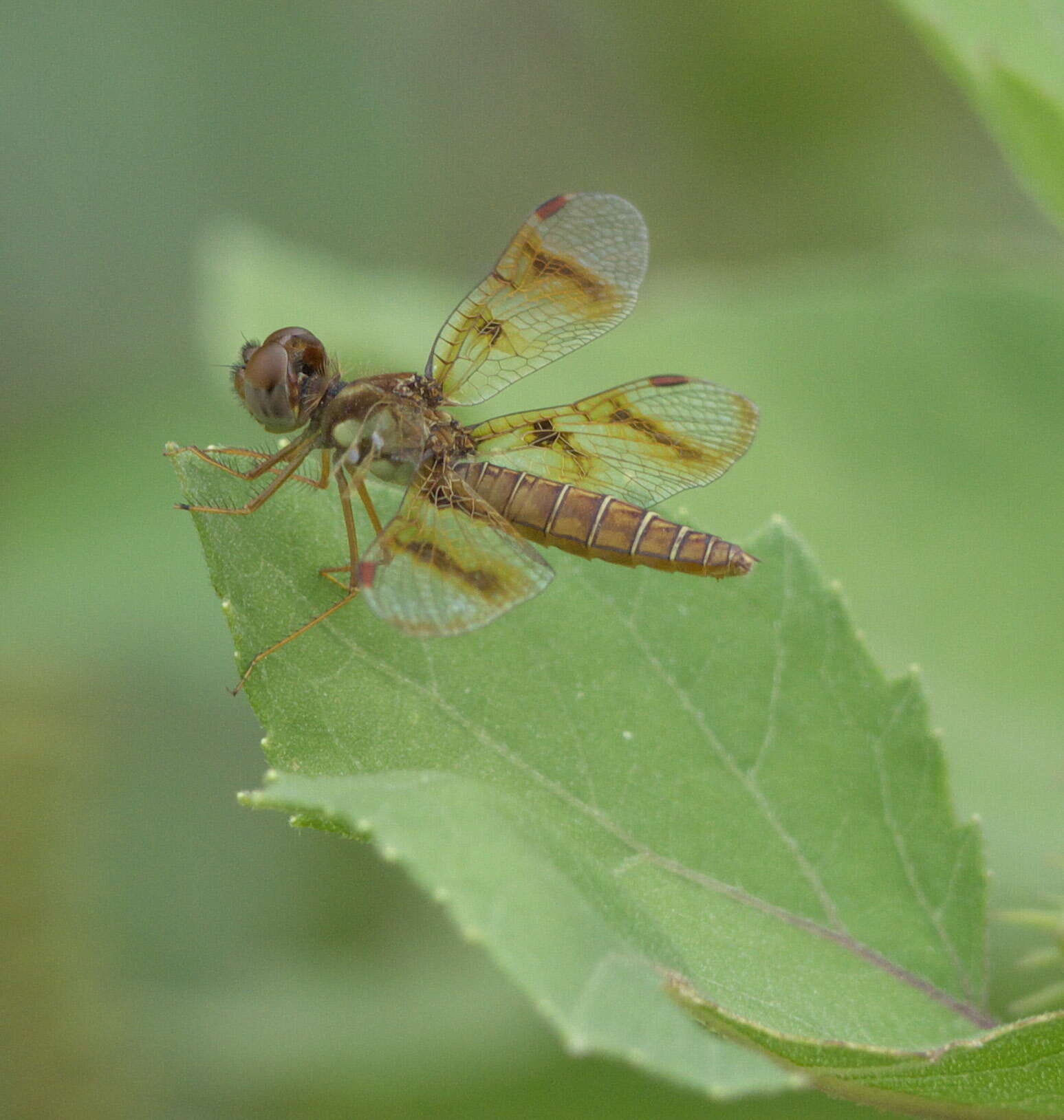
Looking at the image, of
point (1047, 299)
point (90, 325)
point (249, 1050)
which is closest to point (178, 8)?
point (90, 325)

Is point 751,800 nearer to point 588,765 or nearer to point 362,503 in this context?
point 588,765

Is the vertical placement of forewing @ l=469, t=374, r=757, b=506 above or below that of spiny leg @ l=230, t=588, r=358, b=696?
above

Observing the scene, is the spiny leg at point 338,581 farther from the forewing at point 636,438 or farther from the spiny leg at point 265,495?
the forewing at point 636,438

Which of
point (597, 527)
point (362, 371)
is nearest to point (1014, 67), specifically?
point (597, 527)

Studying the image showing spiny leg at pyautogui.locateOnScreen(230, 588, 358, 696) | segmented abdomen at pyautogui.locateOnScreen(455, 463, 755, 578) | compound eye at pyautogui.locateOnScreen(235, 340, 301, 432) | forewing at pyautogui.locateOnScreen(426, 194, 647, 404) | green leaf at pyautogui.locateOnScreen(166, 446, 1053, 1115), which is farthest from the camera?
forewing at pyautogui.locateOnScreen(426, 194, 647, 404)

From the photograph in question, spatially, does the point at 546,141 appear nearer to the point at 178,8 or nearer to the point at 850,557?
the point at 178,8

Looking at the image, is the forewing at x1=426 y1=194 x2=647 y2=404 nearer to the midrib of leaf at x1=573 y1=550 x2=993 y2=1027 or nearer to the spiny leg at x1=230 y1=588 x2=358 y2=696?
the midrib of leaf at x1=573 y1=550 x2=993 y2=1027

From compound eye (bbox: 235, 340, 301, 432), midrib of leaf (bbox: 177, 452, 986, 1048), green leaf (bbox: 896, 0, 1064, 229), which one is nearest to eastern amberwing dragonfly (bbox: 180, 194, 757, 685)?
compound eye (bbox: 235, 340, 301, 432)
